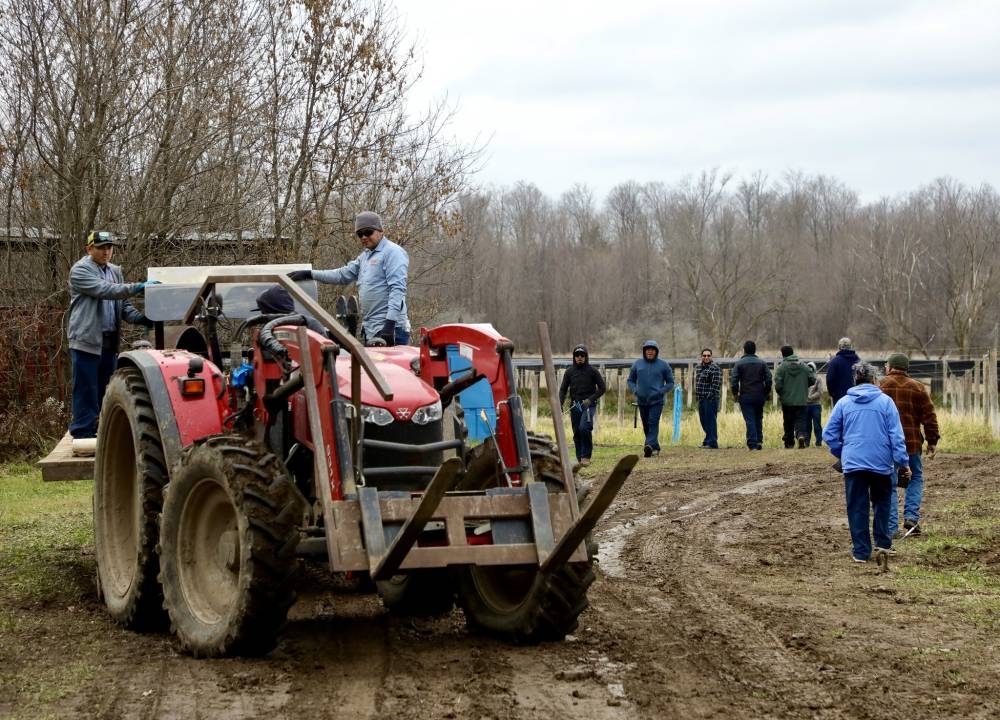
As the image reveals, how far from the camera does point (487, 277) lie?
6488cm

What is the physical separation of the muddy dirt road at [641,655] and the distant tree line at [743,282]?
169 ft

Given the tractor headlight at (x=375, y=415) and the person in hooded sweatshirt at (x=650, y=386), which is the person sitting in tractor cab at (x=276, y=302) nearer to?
the tractor headlight at (x=375, y=415)

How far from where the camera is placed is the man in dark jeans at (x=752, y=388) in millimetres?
21500

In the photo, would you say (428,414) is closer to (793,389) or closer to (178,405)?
(178,405)

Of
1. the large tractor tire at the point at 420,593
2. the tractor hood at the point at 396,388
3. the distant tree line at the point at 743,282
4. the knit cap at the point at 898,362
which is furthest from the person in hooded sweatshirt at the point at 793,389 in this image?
the distant tree line at the point at 743,282

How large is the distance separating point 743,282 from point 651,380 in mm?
47919

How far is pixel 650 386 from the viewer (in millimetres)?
20391

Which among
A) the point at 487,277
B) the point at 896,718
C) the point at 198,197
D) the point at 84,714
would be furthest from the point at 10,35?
the point at 487,277

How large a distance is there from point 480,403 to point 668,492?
26.9 ft

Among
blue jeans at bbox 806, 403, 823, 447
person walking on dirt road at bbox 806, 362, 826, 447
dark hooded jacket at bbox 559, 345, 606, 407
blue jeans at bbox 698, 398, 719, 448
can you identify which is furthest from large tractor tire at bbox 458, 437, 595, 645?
blue jeans at bbox 806, 403, 823, 447

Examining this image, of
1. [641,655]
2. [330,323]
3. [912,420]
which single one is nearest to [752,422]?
[912,420]

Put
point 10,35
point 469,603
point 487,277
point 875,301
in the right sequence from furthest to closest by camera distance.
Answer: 1. point 875,301
2. point 487,277
3. point 10,35
4. point 469,603

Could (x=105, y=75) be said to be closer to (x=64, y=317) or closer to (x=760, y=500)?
(x=64, y=317)

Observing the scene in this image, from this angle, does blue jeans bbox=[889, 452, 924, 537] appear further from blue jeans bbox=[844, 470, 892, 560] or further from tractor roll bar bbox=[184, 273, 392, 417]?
tractor roll bar bbox=[184, 273, 392, 417]
